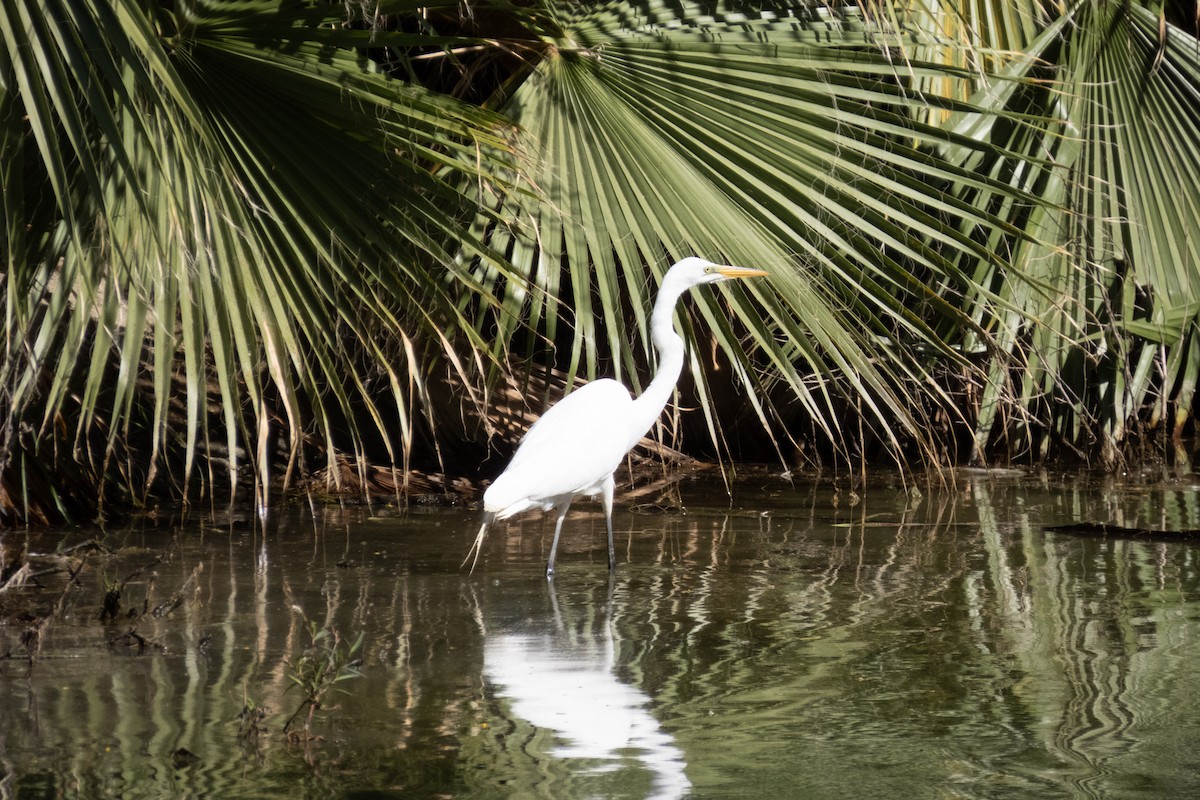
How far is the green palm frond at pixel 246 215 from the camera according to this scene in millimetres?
3895

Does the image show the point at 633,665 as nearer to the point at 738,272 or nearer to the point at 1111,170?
the point at 738,272

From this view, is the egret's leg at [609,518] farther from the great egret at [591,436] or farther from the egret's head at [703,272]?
the egret's head at [703,272]

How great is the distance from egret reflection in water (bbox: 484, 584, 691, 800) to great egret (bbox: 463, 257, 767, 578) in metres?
0.67

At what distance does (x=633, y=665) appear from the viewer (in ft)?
11.4

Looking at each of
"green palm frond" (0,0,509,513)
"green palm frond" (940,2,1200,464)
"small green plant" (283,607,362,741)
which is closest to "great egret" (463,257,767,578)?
"green palm frond" (0,0,509,513)

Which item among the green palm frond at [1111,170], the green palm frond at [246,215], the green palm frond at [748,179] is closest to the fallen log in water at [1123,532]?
the green palm frond at [1111,170]

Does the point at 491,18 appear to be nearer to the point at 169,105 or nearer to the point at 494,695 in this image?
the point at 169,105

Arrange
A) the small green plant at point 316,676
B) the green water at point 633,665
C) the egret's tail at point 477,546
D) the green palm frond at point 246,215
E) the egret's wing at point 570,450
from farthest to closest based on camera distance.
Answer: the egret's wing at point 570,450
the egret's tail at point 477,546
the green palm frond at point 246,215
the small green plant at point 316,676
the green water at point 633,665

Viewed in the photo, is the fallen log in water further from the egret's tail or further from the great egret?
the egret's tail

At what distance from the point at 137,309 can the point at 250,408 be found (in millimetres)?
2462

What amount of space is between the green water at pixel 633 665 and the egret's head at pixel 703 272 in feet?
3.10

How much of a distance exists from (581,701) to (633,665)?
33 centimetres

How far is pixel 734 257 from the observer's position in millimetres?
4871

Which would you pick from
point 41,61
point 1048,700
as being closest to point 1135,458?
point 1048,700
